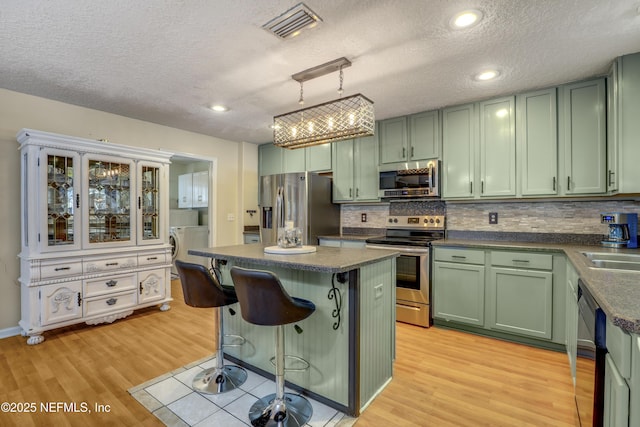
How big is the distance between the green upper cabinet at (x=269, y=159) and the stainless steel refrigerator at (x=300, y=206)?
0.54m

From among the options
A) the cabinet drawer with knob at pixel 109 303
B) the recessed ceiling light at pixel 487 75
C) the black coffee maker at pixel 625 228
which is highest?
the recessed ceiling light at pixel 487 75

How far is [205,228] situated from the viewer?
5.69 metres

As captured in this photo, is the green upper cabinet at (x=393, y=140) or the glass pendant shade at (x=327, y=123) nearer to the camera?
the glass pendant shade at (x=327, y=123)

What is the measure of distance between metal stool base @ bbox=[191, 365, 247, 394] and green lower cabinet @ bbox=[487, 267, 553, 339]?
232 centimetres

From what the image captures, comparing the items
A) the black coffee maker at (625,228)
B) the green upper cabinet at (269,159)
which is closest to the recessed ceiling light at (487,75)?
the black coffee maker at (625,228)

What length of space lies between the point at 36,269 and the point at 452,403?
359 cm

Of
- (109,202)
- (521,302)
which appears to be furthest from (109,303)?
(521,302)

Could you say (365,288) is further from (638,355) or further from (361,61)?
(361,61)

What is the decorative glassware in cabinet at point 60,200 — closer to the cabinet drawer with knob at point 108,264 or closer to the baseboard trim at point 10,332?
the cabinet drawer with knob at point 108,264

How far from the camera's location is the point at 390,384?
2.13 metres

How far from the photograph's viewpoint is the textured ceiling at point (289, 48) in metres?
1.78

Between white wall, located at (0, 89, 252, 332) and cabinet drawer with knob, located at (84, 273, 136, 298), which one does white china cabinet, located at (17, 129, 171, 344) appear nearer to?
cabinet drawer with knob, located at (84, 273, 136, 298)

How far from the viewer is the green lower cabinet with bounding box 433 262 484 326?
2953 millimetres

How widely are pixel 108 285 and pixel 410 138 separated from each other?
3.72 meters
